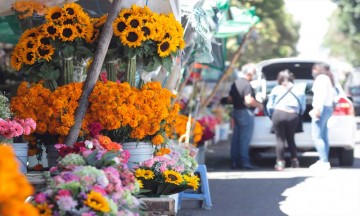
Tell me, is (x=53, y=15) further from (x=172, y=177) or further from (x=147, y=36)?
(x=172, y=177)

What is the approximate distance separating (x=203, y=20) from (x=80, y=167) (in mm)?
4715

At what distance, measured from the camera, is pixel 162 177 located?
7.33 meters

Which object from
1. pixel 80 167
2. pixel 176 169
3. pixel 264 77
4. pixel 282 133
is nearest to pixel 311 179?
pixel 282 133

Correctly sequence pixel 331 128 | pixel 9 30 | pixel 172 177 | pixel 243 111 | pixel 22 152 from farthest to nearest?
pixel 331 128 < pixel 243 111 < pixel 9 30 < pixel 22 152 < pixel 172 177

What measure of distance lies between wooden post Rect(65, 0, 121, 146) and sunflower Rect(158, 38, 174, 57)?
0.52m

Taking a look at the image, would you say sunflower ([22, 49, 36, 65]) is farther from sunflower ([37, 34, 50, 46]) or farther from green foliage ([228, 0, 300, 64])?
green foliage ([228, 0, 300, 64])

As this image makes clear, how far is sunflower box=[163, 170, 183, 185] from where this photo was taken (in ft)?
24.0

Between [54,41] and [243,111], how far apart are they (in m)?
7.72

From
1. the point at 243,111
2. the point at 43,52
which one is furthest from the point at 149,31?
the point at 243,111

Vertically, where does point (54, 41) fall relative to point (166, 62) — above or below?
above

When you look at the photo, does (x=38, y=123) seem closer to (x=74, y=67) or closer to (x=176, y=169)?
(x=74, y=67)

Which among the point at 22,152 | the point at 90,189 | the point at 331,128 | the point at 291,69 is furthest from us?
the point at 291,69

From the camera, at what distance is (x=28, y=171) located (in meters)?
7.67

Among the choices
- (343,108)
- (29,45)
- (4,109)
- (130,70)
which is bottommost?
(343,108)
